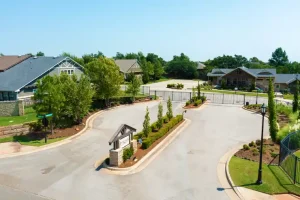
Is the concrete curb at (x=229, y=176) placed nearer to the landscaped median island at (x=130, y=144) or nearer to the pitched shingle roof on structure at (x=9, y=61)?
the landscaped median island at (x=130, y=144)

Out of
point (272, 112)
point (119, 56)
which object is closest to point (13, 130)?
point (272, 112)

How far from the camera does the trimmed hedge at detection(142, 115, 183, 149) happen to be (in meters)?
18.0

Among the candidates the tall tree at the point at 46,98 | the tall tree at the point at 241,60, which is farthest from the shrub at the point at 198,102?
the tall tree at the point at 241,60

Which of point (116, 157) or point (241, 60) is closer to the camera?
point (116, 157)

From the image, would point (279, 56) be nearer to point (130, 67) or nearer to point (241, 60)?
point (241, 60)

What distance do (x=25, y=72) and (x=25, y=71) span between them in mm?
449

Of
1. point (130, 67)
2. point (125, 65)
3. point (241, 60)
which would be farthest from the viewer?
point (241, 60)

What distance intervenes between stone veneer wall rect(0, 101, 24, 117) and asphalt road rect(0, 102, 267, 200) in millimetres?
8488

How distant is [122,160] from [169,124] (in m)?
7.92

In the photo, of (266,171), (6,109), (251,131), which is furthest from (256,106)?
(6,109)

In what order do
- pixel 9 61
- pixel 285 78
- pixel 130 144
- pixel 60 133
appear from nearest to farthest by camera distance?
pixel 130 144 → pixel 60 133 → pixel 9 61 → pixel 285 78

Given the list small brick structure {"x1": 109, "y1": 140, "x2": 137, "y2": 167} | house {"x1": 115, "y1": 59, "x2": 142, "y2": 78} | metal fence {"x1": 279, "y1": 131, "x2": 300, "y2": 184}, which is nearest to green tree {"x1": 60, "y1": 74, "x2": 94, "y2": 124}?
small brick structure {"x1": 109, "y1": 140, "x2": 137, "y2": 167}

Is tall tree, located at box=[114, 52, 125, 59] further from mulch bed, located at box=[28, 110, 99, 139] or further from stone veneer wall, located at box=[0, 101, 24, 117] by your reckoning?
mulch bed, located at box=[28, 110, 99, 139]

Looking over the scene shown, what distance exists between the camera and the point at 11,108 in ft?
86.5
